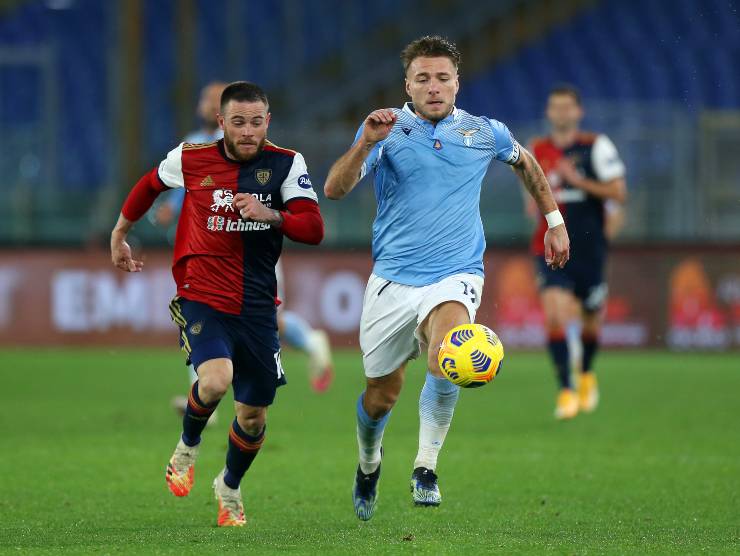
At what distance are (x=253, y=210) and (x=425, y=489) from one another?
60.2 inches

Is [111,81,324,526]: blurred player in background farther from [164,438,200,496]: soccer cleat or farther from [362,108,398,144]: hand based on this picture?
[362,108,398,144]: hand

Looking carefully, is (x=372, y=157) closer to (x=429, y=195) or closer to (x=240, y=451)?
(x=429, y=195)

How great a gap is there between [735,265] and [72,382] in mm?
8013

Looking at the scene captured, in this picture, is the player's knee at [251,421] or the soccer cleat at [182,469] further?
the player's knee at [251,421]

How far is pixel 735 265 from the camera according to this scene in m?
17.0

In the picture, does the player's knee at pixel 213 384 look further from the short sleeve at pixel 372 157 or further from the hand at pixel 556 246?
the hand at pixel 556 246

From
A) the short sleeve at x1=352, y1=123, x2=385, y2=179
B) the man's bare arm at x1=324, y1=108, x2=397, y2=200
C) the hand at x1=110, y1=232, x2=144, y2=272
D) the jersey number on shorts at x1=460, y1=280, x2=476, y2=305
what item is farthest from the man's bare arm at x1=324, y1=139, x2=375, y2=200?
the hand at x1=110, y1=232, x2=144, y2=272

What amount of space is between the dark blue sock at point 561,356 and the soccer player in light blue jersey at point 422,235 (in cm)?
458

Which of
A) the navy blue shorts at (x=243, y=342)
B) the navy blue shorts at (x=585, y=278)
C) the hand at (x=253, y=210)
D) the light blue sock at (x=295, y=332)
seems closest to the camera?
the hand at (x=253, y=210)

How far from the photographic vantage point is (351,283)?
17344mm

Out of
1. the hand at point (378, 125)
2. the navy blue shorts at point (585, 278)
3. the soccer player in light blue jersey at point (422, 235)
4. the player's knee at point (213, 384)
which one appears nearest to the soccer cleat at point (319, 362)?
the navy blue shorts at point (585, 278)

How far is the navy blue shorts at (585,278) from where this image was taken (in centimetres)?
1128

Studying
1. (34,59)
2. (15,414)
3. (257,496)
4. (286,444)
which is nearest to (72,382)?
(15,414)

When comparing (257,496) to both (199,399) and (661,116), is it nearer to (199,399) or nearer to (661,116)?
(199,399)
